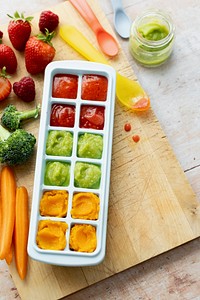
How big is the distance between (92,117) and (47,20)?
60 centimetres

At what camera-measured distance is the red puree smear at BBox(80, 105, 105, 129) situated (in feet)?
8.38

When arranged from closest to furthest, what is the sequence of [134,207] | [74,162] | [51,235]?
1. [51,235]
2. [74,162]
3. [134,207]

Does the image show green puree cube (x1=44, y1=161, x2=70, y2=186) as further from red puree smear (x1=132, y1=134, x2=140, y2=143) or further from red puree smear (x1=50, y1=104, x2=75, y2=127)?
red puree smear (x1=132, y1=134, x2=140, y2=143)

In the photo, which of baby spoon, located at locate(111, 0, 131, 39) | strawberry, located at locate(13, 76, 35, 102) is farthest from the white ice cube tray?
baby spoon, located at locate(111, 0, 131, 39)

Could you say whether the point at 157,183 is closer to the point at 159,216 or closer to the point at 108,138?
the point at 159,216

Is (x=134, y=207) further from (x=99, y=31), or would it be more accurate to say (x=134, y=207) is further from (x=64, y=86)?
(x=99, y=31)

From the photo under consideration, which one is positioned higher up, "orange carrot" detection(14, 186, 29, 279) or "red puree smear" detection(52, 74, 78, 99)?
"red puree smear" detection(52, 74, 78, 99)

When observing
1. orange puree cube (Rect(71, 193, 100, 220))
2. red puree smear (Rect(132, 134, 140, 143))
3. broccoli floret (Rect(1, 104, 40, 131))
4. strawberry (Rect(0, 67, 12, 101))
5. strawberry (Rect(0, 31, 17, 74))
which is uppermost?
strawberry (Rect(0, 31, 17, 74))

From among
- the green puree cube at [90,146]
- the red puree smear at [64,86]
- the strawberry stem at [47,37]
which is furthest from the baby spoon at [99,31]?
the green puree cube at [90,146]

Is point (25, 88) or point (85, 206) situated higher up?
point (25, 88)

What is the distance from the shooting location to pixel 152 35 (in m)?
2.82

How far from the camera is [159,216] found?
2.63 meters

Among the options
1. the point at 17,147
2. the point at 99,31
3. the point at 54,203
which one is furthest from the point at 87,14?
the point at 54,203

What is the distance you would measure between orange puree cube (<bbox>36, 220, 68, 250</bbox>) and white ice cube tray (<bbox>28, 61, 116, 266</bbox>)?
0.02 meters
